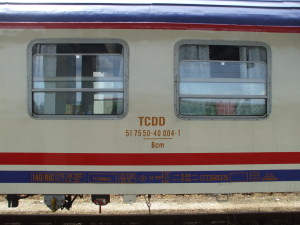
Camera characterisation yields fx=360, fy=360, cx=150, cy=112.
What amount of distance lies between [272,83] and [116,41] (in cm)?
187

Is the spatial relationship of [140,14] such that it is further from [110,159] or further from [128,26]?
[110,159]

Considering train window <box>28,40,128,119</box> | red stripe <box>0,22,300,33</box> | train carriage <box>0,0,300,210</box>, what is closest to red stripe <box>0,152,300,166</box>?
train carriage <box>0,0,300,210</box>

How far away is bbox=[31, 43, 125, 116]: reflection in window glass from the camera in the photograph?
4.08 m

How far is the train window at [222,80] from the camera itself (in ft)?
13.5

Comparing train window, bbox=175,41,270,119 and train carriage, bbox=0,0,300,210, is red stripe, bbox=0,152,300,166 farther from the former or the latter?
train window, bbox=175,41,270,119

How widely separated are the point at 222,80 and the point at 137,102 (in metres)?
1.01

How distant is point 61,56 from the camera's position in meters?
4.12

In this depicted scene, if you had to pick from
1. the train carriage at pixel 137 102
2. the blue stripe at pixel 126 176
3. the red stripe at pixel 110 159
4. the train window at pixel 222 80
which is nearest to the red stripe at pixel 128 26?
the train carriage at pixel 137 102

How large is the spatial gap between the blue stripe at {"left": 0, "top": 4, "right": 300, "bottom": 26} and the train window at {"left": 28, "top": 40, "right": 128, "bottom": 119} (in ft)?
0.97

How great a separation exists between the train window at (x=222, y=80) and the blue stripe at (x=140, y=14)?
291 millimetres

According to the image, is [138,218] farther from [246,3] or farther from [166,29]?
[246,3]

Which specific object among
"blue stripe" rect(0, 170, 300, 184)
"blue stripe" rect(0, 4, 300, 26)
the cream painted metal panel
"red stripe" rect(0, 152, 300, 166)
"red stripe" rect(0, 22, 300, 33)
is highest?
"blue stripe" rect(0, 4, 300, 26)

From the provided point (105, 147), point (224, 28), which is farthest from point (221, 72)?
point (105, 147)

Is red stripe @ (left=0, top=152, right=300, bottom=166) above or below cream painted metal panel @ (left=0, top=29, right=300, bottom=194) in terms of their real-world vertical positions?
below
